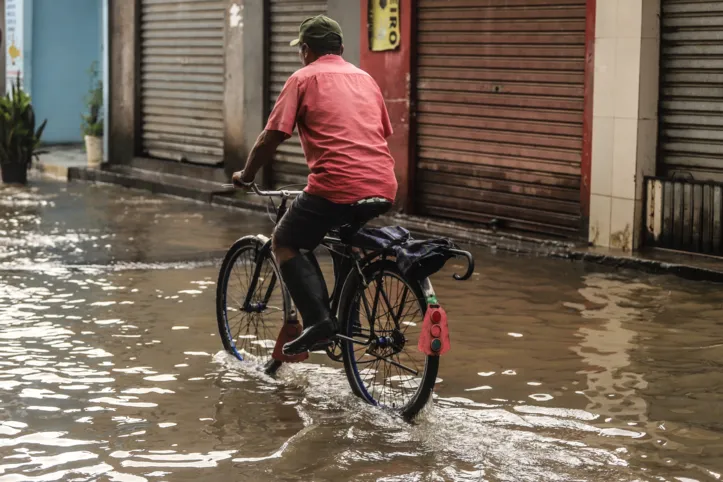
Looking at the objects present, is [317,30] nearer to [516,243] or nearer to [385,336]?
[385,336]

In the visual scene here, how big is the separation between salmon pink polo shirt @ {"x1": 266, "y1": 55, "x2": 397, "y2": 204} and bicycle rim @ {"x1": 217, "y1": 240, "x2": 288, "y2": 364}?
0.86 m

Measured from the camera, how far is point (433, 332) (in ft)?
18.0

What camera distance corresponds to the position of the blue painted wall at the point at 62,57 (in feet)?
75.9

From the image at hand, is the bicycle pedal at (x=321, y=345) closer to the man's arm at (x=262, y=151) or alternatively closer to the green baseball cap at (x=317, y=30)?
the man's arm at (x=262, y=151)

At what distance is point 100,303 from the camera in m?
8.85

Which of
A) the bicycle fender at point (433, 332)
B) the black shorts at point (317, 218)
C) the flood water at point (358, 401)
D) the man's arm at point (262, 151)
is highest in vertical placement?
the man's arm at point (262, 151)

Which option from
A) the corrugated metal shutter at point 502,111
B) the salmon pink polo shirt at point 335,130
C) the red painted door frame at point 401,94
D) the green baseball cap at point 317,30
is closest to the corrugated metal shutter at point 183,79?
the red painted door frame at point 401,94

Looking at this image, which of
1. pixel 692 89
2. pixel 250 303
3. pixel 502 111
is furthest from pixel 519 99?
pixel 250 303

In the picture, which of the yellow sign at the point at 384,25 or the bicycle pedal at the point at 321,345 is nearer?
the bicycle pedal at the point at 321,345

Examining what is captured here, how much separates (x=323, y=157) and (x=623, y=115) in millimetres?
5721

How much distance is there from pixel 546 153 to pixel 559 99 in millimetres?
525

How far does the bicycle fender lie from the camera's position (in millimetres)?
5500

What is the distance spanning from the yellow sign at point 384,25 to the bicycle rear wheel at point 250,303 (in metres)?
6.78

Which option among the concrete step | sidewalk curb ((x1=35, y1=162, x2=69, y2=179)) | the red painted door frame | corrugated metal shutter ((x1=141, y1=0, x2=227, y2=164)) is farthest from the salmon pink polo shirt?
sidewalk curb ((x1=35, y1=162, x2=69, y2=179))
